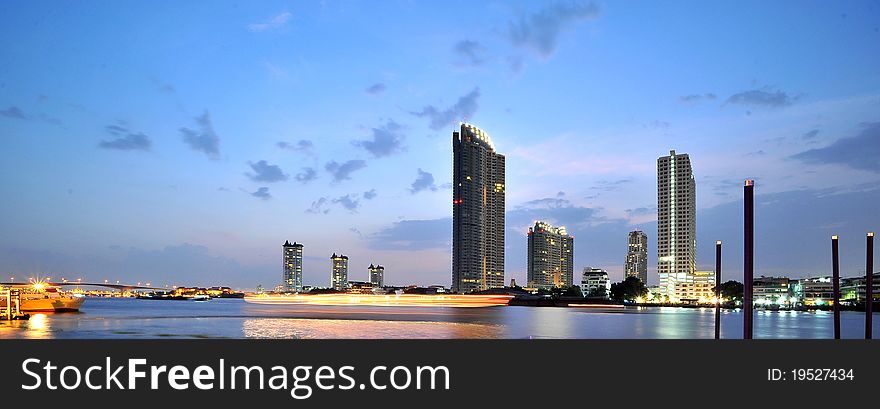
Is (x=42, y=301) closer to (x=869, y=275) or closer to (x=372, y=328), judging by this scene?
(x=372, y=328)

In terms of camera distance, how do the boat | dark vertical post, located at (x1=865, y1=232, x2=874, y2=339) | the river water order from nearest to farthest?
dark vertical post, located at (x1=865, y1=232, x2=874, y2=339), the river water, the boat

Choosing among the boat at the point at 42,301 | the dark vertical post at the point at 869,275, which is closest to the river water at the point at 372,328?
the boat at the point at 42,301

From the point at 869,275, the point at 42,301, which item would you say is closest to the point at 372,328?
the point at 869,275

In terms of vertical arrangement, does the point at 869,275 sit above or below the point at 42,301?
above

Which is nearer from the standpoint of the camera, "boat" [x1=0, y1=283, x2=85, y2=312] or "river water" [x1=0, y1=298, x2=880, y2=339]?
"river water" [x1=0, y1=298, x2=880, y2=339]

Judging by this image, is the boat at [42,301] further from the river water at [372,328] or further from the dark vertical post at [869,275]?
the dark vertical post at [869,275]

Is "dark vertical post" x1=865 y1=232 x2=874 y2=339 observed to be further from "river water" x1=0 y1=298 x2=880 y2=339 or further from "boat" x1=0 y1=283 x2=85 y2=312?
"boat" x1=0 y1=283 x2=85 y2=312

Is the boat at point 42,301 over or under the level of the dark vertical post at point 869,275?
under

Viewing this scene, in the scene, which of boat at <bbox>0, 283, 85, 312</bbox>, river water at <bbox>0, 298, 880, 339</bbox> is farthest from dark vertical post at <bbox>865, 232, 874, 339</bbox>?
boat at <bbox>0, 283, 85, 312</bbox>

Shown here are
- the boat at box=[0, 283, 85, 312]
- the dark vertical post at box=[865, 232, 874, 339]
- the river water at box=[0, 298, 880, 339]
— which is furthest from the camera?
the boat at box=[0, 283, 85, 312]
